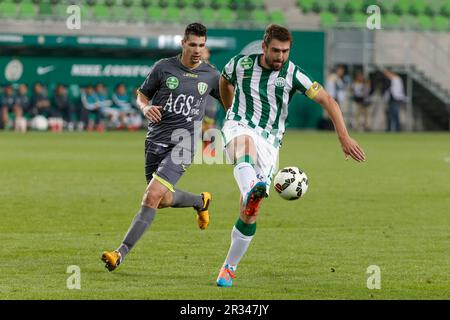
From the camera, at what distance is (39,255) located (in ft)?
34.7

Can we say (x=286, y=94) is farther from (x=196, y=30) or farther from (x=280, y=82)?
(x=196, y=30)

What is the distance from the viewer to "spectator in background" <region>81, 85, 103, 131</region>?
126 feet

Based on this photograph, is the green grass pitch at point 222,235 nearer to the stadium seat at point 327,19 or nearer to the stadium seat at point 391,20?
the stadium seat at point 327,19

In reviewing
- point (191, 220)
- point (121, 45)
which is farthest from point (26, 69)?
point (191, 220)

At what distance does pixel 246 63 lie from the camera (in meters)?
9.38

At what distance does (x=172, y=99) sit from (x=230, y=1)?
33.0 metres

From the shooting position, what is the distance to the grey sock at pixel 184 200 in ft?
37.0

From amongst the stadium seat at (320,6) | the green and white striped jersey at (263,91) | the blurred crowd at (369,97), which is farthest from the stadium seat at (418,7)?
the green and white striped jersey at (263,91)

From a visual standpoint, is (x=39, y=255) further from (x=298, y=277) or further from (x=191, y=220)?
(x=191, y=220)

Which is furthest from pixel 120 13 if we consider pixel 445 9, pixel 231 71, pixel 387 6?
pixel 231 71

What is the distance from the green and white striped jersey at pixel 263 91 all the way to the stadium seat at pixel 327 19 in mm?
33787

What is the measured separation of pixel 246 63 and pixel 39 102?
28.9 m

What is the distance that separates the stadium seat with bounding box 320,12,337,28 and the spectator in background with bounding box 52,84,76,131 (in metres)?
10.8

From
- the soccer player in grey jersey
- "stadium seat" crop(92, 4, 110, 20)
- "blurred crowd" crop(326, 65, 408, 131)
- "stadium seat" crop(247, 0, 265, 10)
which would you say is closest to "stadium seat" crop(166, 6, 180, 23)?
"stadium seat" crop(92, 4, 110, 20)
